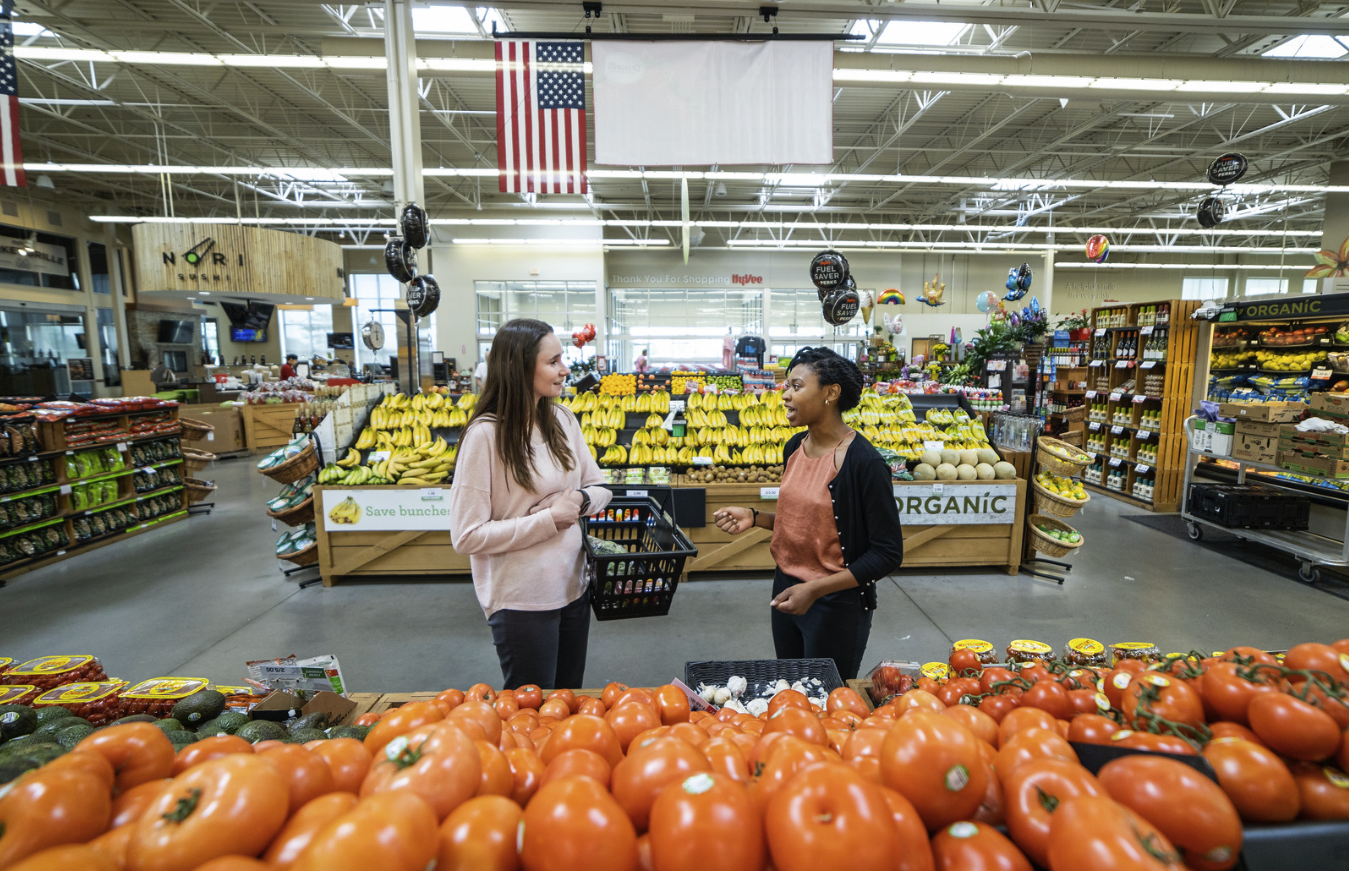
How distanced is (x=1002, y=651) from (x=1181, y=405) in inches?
233

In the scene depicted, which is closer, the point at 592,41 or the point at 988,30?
the point at 592,41

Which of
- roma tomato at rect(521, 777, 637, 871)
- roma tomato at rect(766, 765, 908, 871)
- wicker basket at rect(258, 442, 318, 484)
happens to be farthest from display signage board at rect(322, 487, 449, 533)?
roma tomato at rect(766, 765, 908, 871)

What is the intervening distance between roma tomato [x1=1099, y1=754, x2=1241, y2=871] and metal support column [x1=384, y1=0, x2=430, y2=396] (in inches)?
258

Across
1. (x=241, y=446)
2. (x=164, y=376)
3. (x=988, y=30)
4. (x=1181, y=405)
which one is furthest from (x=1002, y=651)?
(x=164, y=376)

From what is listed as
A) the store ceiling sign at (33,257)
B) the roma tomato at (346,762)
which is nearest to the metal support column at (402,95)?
the roma tomato at (346,762)

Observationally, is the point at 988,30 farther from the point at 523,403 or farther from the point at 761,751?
the point at 761,751

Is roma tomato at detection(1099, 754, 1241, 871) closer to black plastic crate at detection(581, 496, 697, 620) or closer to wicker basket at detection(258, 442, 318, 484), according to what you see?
black plastic crate at detection(581, 496, 697, 620)

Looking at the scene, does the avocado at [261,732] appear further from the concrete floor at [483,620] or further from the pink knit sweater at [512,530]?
the concrete floor at [483,620]

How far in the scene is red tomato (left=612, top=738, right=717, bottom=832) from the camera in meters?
0.84

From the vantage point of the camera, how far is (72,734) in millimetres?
1301

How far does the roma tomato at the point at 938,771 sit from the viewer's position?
2.51 ft

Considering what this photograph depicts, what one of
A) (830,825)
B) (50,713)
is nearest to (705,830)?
(830,825)

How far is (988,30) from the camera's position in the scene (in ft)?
30.2

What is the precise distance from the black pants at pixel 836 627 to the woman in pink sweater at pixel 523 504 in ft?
2.82
